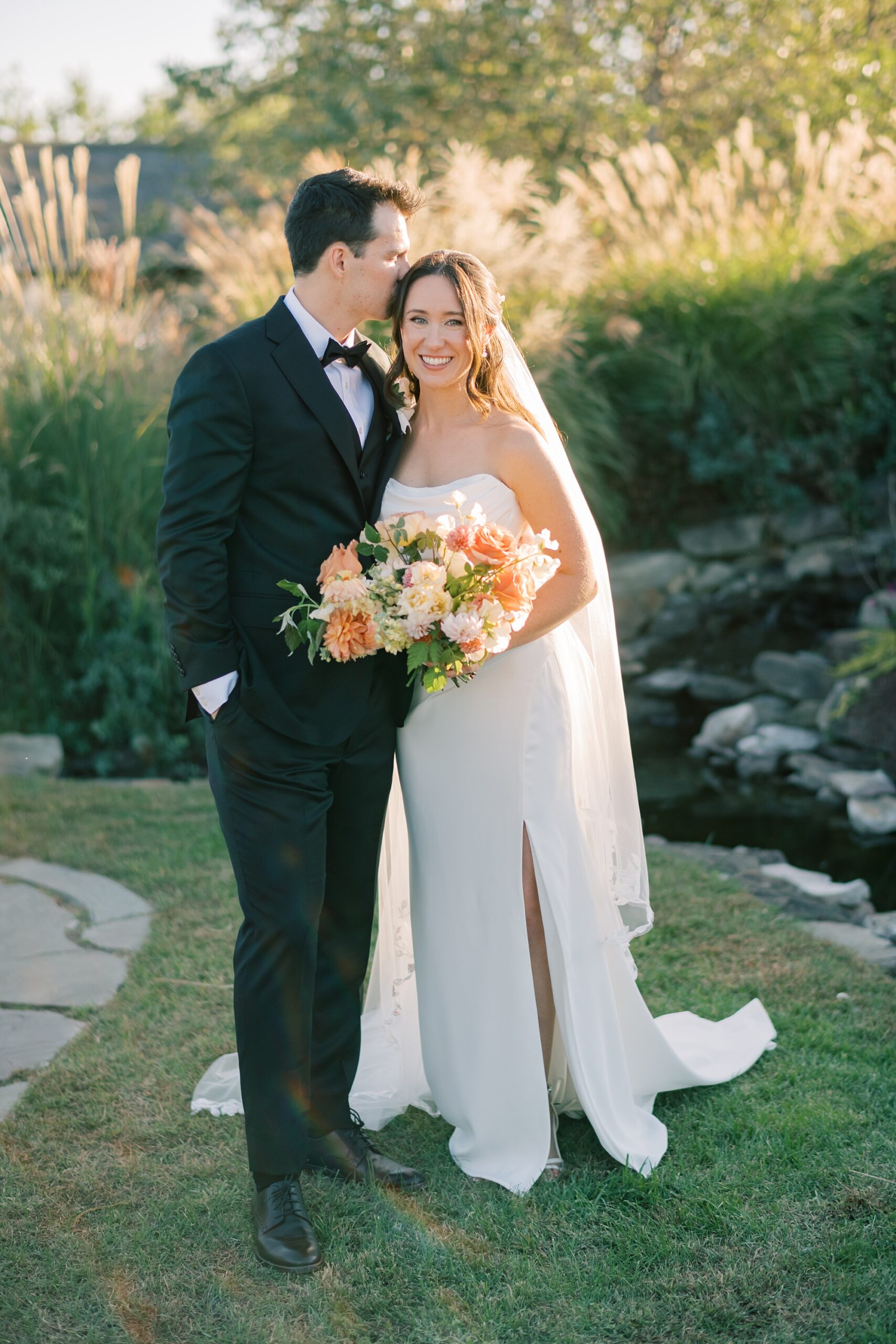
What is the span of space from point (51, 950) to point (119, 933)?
25 cm

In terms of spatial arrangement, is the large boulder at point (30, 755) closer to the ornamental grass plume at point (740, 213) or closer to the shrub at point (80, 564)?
the shrub at point (80, 564)

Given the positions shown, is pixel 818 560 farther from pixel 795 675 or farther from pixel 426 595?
pixel 426 595

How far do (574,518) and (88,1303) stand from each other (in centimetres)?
204

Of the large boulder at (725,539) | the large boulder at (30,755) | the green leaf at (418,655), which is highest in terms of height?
the green leaf at (418,655)

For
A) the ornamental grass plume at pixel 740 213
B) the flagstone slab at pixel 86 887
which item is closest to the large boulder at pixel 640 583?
the ornamental grass plume at pixel 740 213

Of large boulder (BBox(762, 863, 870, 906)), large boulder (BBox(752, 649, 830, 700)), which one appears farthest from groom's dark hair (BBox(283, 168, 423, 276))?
large boulder (BBox(752, 649, 830, 700))

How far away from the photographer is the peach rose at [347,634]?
7.67ft

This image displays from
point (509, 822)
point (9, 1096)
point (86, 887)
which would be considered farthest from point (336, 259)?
point (86, 887)

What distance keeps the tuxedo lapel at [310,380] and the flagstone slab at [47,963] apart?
2.13 m

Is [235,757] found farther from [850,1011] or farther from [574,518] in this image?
[850,1011]

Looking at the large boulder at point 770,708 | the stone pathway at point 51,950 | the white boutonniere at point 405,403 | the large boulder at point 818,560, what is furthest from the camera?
the large boulder at point 818,560

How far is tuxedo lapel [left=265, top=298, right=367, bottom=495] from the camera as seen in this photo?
8.16 feet

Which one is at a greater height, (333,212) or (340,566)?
(333,212)

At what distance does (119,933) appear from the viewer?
409cm
